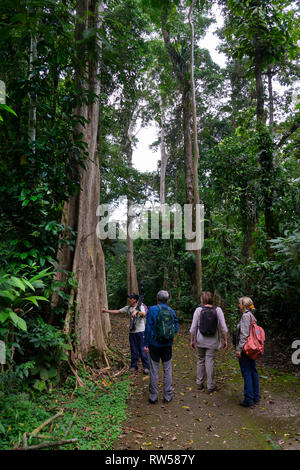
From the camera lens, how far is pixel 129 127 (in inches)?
698

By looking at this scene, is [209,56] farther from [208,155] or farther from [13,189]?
[13,189]

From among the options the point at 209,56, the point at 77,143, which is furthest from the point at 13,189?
the point at 209,56

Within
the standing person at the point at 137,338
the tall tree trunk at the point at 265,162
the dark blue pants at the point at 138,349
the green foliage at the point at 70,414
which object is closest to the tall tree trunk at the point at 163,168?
the tall tree trunk at the point at 265,162

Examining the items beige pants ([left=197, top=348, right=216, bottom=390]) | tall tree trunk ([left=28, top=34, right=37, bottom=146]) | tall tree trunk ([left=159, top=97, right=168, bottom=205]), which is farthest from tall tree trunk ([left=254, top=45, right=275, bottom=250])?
tall tree trunk ([left=159, top=97, right=168, bottom=205])

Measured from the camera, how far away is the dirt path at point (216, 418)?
360cm

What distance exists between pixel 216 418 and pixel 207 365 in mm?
1038

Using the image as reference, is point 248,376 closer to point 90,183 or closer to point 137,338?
point 137,338

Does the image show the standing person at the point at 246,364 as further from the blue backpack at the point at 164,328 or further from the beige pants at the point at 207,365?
the blue backpack at the point at 164,328

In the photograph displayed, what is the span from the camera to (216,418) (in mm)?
4273

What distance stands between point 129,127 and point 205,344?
14.8m

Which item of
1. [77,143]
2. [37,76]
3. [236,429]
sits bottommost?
[236,429]

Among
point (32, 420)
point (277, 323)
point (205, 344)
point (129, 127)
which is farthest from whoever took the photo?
point (129, 127)

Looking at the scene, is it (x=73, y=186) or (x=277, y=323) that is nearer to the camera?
(x=73, y=186)

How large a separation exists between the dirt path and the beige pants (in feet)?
0.57
